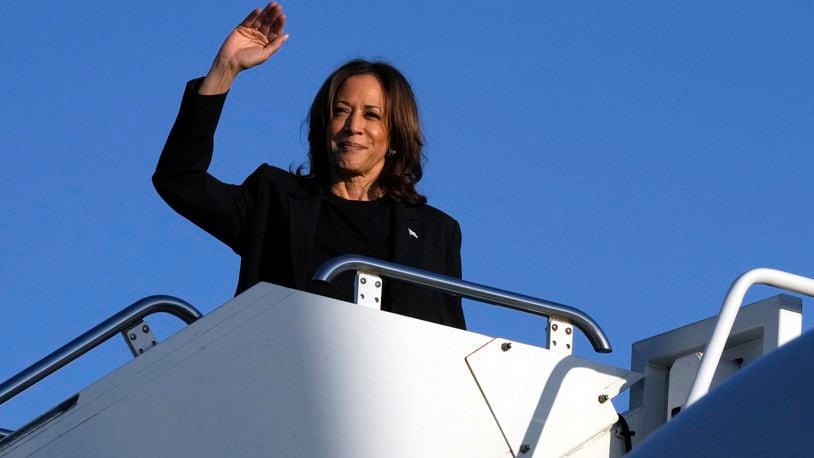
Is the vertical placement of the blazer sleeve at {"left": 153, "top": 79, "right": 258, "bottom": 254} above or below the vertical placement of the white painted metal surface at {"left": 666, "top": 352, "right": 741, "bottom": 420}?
above

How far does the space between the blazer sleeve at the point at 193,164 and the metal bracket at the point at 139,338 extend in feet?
1.59

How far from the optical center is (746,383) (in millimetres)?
2686

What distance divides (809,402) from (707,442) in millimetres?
182

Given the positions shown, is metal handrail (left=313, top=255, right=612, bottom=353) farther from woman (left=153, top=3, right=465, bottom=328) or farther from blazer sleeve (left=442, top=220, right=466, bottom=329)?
blazer sleeve (left=442, top=220, right=466, bottom=329)

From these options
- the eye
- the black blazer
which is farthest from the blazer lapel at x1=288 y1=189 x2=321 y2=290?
the eye

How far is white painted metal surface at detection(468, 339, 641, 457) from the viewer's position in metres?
5.00

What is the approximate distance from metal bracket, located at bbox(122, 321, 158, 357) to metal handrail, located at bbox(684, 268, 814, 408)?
1885 millimetres

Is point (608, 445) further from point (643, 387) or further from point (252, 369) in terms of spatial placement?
point (252, 369)

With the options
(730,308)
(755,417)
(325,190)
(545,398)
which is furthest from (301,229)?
(755,417)

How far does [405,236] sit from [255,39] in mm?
893

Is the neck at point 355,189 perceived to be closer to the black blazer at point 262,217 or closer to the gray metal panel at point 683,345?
the black blazer at point 262,217

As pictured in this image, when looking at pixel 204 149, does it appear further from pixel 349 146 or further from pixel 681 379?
pixel 681 379

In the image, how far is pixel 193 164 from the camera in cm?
548

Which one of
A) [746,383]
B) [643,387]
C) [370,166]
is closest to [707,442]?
[746,383]
